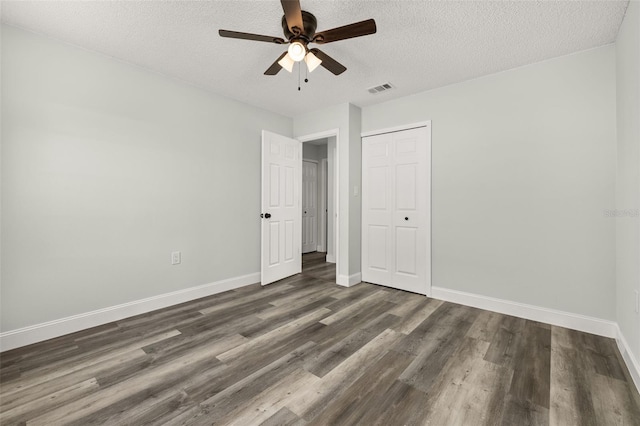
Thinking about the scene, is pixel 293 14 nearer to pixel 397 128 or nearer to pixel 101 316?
pixel 397 128

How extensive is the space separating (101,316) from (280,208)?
2.43 metres

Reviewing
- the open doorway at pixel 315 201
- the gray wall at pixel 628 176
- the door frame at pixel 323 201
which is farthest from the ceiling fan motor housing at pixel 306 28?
the door frame at pixel 323 201

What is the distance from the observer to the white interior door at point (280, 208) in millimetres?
4020

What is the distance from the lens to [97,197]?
270 cm

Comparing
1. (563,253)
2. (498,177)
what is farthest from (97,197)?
(563,253)

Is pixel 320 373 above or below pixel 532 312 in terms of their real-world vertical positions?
below

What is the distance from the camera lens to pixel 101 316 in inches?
107

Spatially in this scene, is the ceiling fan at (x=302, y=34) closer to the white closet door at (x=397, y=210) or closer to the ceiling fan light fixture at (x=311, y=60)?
the ceiling fan light fixture at (x=311, y=60)

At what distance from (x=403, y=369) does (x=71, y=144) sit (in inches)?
134

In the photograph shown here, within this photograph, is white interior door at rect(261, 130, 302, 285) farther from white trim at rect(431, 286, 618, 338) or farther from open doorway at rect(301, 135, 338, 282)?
white trim at rect(431, 286, 618, 338)

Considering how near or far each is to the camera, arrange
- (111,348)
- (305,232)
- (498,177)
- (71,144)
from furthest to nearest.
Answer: (305,232) → (498,177) → (71,144) → (111,348)

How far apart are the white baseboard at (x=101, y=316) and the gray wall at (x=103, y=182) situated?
6 centimetres

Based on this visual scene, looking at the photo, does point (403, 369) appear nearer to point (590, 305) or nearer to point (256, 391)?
point (256, 391)

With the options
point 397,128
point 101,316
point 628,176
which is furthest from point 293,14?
point 101,316
